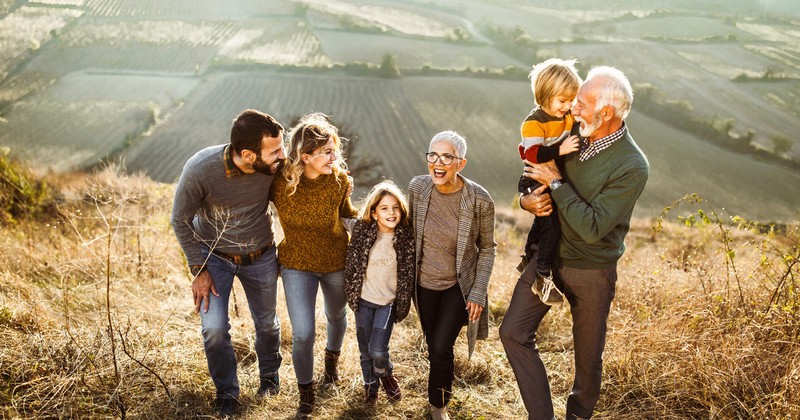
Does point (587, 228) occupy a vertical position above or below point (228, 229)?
above

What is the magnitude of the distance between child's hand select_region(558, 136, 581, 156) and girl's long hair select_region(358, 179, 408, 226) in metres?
1.04

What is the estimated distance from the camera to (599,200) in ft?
8.04

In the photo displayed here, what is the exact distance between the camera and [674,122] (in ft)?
115

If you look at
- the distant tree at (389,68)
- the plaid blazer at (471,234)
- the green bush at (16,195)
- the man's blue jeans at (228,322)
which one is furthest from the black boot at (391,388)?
the distant tree at (389,68)

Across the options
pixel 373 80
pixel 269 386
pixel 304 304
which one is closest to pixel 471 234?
pixel 304 304

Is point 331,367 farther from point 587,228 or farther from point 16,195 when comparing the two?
point 16,195

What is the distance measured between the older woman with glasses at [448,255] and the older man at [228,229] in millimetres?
960

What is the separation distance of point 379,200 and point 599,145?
133 centimetres

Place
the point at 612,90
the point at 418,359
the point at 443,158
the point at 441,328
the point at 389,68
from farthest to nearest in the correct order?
the point at 389,68
the point at 418,359
the point at 441,328
the point at 443,158
the point at 612,90

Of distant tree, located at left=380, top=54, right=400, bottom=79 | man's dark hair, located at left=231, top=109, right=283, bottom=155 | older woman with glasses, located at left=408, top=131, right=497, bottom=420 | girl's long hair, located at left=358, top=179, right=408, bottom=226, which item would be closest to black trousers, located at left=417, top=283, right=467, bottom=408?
older woman with glasses, located at left=408, top=131, right=497, bottom=420

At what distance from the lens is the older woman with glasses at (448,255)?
3027 millimetres

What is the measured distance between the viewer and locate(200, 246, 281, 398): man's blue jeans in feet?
10.4

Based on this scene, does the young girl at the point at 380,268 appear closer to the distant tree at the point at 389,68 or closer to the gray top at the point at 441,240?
the gray top at the point at 441,240

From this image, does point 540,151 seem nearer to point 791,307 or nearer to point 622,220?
point 622,220
